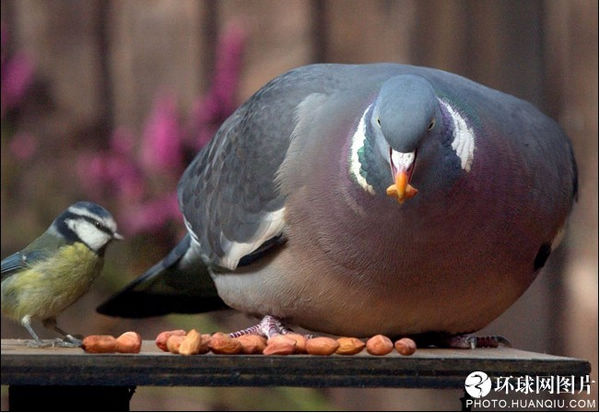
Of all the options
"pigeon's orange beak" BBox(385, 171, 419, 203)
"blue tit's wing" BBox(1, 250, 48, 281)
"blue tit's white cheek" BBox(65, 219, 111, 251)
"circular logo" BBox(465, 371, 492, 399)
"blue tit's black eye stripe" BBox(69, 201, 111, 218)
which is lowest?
"circular logo" BBox(465, 371, 492, 399)

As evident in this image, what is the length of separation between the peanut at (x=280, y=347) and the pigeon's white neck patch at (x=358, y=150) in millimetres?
325

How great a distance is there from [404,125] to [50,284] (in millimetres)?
667

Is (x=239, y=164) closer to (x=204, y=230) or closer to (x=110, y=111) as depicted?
(x=204, y=230)

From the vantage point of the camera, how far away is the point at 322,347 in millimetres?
1923

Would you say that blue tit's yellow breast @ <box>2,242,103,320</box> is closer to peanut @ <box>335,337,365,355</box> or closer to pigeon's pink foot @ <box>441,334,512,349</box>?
peanut @ <box>335,337,365,355</box>

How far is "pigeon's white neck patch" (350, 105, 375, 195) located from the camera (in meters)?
2.06

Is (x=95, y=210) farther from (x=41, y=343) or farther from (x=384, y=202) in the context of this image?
(x=384, y=202)

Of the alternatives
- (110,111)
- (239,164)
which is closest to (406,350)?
(239,164)

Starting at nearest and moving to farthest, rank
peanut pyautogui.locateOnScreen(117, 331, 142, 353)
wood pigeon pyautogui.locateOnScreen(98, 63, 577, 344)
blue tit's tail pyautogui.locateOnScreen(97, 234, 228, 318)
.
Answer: peanut pyautogui.locateOnScreen(117, 331, 142, 353) → wood pigeon pyautogui.locateOnScreen(98, 63, 577, 344) → blue tit's tail pyautogui.locateOnScreen(97, 234, 228, 318)

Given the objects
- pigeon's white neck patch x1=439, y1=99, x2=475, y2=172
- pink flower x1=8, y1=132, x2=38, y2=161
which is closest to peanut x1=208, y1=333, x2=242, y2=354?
pigeon's white neck patch x1=439, y1=99, x2=475, y2=172

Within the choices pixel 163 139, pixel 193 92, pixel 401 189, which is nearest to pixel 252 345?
pixel 401 189

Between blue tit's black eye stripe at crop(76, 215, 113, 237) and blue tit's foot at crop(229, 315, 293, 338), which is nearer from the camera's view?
blue tit's black eye stripe at crop(76, 215, 113, 237)

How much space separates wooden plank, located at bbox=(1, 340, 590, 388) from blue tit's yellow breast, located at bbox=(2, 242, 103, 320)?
0.07 meters

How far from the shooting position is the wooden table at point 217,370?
5.81ft
